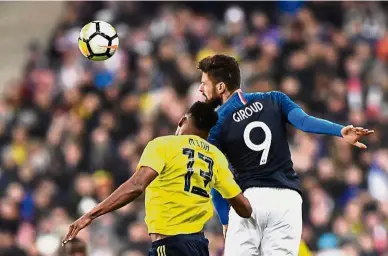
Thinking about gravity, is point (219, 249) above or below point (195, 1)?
below

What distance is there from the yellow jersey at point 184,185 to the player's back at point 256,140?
526 millimetres

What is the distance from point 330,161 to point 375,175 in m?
0.67

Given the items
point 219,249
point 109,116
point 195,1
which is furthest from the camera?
point 195,1

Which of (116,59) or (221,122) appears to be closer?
(221,122)

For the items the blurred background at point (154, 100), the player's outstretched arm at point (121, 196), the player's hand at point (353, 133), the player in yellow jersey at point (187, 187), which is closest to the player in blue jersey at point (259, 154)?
the player's hand at point (353, 133)

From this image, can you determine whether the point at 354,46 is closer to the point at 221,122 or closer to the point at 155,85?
the point at 155,85

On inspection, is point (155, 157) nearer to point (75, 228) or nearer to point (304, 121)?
point (75, 228)

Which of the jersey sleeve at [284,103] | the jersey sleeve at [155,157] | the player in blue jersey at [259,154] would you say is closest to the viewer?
the jersey sleeve at [155,157]

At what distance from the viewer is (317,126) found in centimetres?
838

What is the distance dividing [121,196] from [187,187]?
0.65 meters

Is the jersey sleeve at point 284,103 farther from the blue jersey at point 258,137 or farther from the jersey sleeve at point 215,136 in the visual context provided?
the jersey sleeve at point 215,136

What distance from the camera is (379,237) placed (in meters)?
15.0

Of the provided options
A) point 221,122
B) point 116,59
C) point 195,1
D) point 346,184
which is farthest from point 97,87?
point 221,122

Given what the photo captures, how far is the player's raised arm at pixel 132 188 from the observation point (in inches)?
287
